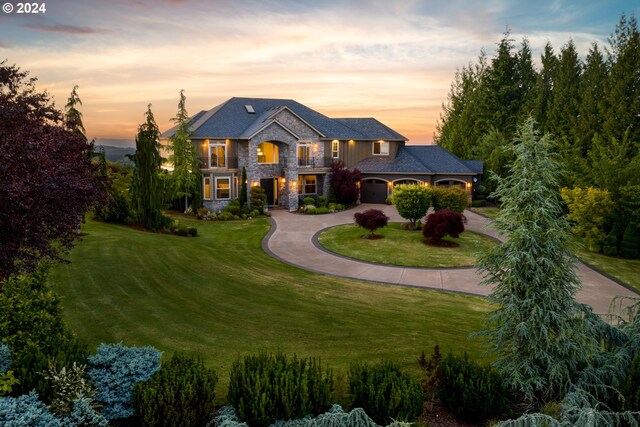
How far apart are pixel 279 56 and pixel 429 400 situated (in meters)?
30.5

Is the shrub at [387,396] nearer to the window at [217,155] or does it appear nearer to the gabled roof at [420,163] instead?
the window at [217,155]

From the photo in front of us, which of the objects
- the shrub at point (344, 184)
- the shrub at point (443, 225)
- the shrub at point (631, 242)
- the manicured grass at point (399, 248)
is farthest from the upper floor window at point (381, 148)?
the shrub at point (631, 242)

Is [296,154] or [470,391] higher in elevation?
[296,154]

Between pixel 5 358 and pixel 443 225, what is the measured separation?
71.5 feet

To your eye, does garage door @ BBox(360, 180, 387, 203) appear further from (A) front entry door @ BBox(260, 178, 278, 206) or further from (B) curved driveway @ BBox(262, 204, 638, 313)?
(B) curved driveway @ BBox(262, 204, 638, 313)

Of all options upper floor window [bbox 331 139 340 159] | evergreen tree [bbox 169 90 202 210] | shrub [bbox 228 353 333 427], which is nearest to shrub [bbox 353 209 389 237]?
evergreen tree [bbox 169 90 202 210]

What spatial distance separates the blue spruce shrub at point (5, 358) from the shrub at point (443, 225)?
21675mm

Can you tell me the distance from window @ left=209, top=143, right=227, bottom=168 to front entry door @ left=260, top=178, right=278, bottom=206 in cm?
415

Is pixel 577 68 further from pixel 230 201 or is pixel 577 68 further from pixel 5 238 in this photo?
pixel 5 238

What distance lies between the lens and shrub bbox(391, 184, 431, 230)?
28.7 metres

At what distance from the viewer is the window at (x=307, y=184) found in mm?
41216

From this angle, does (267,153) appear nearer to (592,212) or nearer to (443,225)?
(443,225)

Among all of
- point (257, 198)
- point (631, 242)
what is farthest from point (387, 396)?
point (257, 198)

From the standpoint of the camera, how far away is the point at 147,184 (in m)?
25.4
